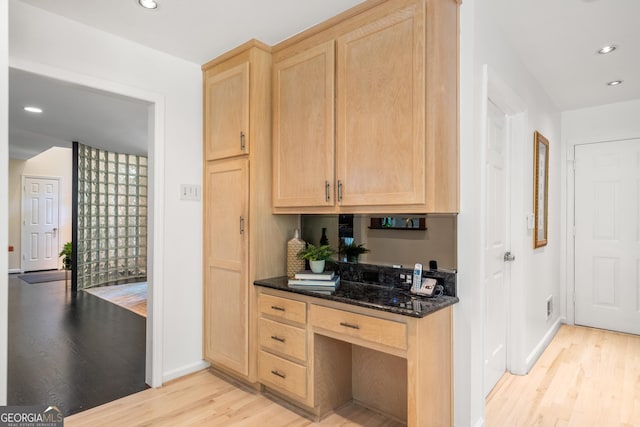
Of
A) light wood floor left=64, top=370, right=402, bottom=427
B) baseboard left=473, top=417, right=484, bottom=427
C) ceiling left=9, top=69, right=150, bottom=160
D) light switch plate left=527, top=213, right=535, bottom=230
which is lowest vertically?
light wood floor left=64, top=370, right=402, bottom=427

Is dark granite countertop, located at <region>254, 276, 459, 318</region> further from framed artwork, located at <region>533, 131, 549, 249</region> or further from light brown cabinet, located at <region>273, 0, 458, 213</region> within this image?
framed artwork, located at <region>533, 131, 549, 249</region>

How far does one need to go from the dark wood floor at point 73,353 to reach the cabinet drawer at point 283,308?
3.61 ft

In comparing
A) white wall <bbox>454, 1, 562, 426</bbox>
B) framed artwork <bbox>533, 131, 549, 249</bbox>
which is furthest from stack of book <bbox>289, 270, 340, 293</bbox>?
framed artwork <bbox>533, 131, 549, 249</bbox>

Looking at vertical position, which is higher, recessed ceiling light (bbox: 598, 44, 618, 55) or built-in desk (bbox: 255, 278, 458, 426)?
recessed ceiling light (bbox: 598, 44, 618, 55)

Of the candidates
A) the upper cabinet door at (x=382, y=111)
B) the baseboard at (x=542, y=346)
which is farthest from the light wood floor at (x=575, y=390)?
the upper cabinet door at (x=382, y=111)

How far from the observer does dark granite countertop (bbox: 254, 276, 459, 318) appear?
1737 millimetres

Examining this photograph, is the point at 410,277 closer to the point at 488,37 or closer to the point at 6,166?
the point at 488,37

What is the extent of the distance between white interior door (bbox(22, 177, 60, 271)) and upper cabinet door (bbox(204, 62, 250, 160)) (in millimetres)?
7087

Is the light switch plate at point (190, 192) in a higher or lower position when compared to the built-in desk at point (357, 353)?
higher

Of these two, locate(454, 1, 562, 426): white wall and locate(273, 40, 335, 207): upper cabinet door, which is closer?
locate(454, 1, 562, 426): white wall

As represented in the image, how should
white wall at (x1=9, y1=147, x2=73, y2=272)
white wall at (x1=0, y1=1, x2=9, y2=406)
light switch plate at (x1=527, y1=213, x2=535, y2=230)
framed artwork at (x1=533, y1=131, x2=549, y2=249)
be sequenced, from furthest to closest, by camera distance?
white wall at (x1=9, y1=147, x2=73, y2=272) → framed artwork at (x1=533, y1=131, x2=549, y2=249) → light switch plate at (x1=527, y1=213, x2=535, y2=230) → white wall at (x1=0, y1=1, x2=9, y2=406)

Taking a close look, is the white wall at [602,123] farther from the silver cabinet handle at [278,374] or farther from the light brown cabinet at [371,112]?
the silver cabinet handle at [278,374]

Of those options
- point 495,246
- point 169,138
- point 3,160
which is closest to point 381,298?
point 495,246

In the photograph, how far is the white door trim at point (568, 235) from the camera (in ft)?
13.3
